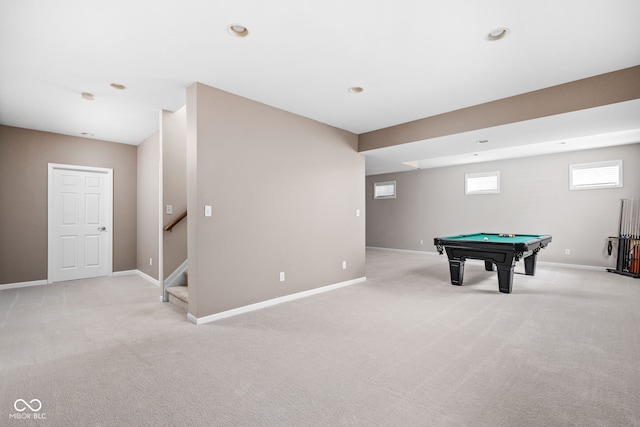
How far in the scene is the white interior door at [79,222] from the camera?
17.0 feet

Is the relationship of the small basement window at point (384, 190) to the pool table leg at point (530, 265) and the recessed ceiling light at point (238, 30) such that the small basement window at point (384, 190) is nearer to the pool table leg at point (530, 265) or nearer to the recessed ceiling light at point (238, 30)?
the pool table leg at point (530, 265)

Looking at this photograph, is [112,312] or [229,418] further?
[112,312]

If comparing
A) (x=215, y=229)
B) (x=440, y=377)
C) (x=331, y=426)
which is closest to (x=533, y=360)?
(x=440, y=377)

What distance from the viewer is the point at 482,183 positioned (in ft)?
26.1

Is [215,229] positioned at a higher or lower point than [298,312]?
higher

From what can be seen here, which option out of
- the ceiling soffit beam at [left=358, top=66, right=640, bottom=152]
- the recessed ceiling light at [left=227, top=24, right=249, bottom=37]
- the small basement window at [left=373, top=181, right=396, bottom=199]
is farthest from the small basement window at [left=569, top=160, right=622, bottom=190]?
the recessed ceiling light at [left=227, top=24, right=249, bottom=37]

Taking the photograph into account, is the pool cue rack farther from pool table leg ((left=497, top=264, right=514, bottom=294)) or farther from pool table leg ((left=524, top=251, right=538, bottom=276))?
pool table leg ((left=497, top=264, right=514, bottom=294))

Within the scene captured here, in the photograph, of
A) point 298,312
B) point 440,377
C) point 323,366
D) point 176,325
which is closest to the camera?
point 440,377

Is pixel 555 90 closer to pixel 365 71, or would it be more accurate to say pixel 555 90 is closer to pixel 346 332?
pixel 365 71

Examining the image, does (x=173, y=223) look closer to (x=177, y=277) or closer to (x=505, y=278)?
(x=177, y=277)

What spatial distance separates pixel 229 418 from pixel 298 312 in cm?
191

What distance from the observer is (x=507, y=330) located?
3.04 meters

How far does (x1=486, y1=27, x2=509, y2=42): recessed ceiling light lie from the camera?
235cm

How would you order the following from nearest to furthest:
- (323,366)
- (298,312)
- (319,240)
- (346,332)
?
(323,366) → (346,332) → (298,312) → (319,240)
